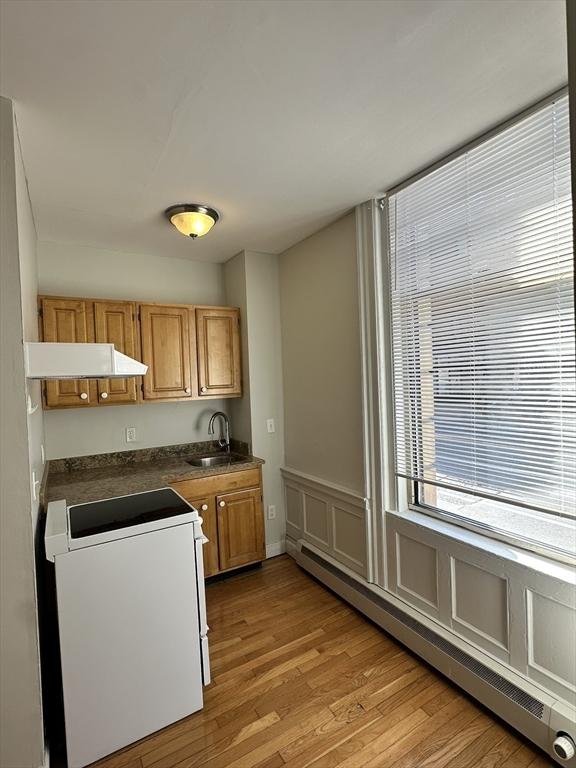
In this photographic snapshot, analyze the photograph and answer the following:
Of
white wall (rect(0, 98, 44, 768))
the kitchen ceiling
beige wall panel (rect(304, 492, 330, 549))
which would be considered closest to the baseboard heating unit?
beige wall panel (rect(304, 492, 330, 549))

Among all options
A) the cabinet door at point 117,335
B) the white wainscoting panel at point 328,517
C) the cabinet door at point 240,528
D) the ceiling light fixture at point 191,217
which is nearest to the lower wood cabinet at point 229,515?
the cabinet door at point 240,528

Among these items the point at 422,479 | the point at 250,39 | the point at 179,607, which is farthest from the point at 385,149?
the point at 179,607

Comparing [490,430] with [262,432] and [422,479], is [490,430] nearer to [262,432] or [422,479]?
[422,479]

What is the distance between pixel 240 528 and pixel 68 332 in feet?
6.33

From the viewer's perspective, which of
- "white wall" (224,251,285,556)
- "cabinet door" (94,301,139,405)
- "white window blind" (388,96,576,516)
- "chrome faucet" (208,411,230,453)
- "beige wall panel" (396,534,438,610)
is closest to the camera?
"white window blind" (388,96,576,516)

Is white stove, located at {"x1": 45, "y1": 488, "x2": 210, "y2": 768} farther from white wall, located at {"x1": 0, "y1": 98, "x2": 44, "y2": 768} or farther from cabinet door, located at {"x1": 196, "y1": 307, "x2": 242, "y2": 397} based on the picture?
cabinet door, located at {"x1": 196, "y1": 307, "x2": 242, "y2": 397}

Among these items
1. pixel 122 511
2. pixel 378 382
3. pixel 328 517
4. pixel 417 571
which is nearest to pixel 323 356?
pixel 378 382

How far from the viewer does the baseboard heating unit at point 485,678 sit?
1.48m

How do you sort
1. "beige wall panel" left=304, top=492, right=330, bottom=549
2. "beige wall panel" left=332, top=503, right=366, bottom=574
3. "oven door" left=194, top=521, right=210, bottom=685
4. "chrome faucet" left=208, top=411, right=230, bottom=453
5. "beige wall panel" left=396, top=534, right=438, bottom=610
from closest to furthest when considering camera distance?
1. "oven door" left=194, top=521, right=210, bottom=685
2. "beige wall panel" left=396, top=534, right=438, bottom=610
3. "beige wall panel" left=332, top=503, right=366, bottom=574
4. "beige wall panel" left=304, top=492, right=330, bottom=549
5. "chrome faucet" left=208, top=411, right=230, bottom=453

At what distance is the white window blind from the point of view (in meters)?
1.55

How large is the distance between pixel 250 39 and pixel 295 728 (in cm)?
270

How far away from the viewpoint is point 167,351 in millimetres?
3047

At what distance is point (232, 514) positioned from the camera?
9.83ft

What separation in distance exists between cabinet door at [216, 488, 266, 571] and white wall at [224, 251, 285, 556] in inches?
10.2
